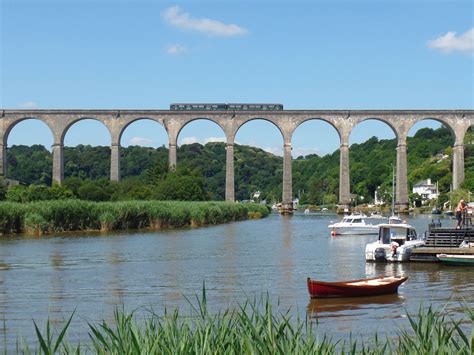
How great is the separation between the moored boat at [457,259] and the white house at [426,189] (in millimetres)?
86828

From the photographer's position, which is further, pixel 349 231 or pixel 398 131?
pixel 398 131

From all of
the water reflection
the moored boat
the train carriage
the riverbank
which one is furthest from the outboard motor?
the train carriage

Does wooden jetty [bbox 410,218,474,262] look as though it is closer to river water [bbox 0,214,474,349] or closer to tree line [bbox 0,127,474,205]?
river water [bbox 0,214,474,349]

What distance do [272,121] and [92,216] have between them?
37.8 metres

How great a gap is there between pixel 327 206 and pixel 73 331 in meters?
106

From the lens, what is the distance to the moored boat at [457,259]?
69.0 ft

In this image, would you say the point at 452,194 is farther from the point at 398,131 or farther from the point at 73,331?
the point at 73,331

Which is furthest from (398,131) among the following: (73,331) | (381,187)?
(73,331)

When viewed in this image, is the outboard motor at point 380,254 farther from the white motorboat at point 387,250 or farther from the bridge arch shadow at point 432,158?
the bridge arch shadow at point 432,158

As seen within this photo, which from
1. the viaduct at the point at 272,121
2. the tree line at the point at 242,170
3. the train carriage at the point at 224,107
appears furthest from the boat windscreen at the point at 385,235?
the train carriage at the point at 224,107

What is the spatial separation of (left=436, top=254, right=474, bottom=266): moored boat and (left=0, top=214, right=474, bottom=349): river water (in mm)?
202

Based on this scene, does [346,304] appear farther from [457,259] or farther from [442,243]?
[442,243]

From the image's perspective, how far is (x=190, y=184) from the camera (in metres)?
60.1

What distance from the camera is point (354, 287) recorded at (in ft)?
49.1
